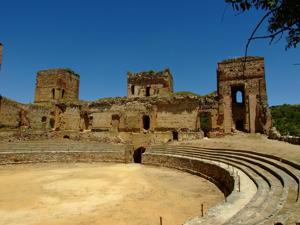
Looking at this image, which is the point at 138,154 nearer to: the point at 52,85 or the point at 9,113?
the point at 9,113

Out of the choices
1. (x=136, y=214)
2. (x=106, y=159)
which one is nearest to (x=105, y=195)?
(x=136, y=214)

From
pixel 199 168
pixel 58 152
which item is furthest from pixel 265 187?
pixel 58 152

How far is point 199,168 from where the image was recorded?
15555 mm

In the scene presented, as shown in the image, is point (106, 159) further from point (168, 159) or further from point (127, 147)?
point (168, 159)

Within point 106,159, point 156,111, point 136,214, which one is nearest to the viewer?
point 136,214

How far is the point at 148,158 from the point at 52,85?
19.2 meters

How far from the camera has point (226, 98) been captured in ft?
80.9

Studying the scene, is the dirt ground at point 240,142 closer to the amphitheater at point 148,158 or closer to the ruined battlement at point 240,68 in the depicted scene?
the amphitheater at point 148,158

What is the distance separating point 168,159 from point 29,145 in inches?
490

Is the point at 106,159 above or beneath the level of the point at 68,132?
beneath

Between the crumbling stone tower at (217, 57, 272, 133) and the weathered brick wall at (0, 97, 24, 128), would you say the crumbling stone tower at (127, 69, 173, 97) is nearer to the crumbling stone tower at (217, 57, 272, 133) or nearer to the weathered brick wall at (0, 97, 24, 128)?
the crumbling stone tower at (217, 57, 272, 133)

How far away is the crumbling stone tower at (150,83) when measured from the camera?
30.3 m

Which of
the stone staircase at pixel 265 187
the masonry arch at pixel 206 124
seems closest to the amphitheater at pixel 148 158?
the stone staircase at pixel 265 187

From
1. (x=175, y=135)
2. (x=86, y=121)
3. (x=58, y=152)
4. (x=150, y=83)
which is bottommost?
(x=58, y=152)
